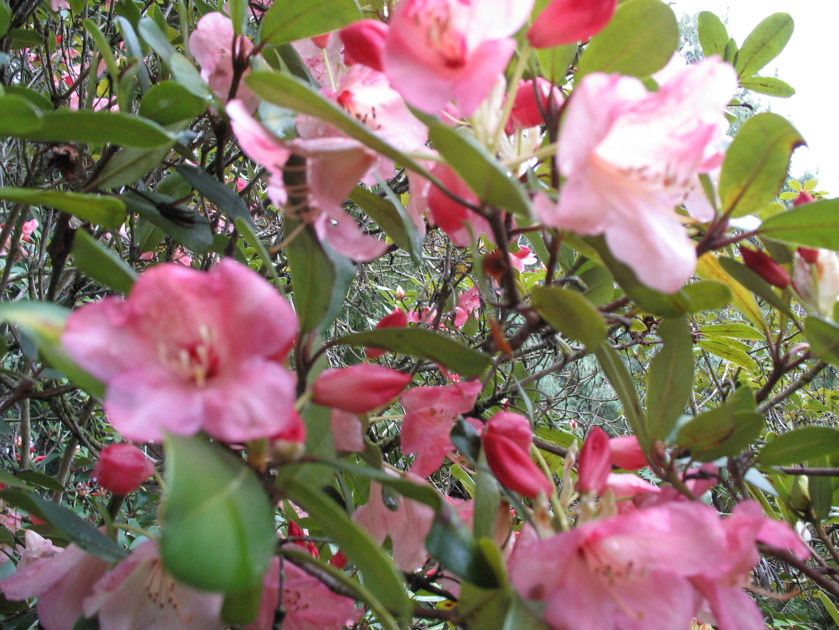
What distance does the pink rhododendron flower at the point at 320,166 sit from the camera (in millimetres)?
542

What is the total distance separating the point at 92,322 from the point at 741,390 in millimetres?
649

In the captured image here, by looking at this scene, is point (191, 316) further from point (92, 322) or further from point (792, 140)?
point (792, 140)

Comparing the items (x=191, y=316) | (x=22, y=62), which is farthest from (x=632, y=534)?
(x=22, y=62)

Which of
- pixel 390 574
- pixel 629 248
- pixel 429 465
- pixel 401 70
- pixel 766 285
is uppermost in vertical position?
pixel 401 70

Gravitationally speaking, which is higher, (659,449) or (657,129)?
(657,129)

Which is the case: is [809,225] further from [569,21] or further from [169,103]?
[169,103]

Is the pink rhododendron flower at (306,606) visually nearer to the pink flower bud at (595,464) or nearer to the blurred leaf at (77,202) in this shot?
the pink flower bud at (595,464)

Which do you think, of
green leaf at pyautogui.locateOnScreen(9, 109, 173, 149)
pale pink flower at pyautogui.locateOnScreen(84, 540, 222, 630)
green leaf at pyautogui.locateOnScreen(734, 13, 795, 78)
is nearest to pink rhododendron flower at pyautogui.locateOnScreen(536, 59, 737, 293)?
green leaf at pyautogui.locateOnScreen(9, 109, 173, 149)

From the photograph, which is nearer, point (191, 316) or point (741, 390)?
point (191, 316)

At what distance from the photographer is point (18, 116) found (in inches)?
20.8

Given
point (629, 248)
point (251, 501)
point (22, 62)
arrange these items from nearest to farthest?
point (251, 501), point (629, 248), point (22, 62)

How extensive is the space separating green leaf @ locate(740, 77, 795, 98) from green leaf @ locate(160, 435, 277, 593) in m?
1.44

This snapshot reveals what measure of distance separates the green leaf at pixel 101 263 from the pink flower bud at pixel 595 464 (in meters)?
0.44

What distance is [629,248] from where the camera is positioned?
1.66 feet
